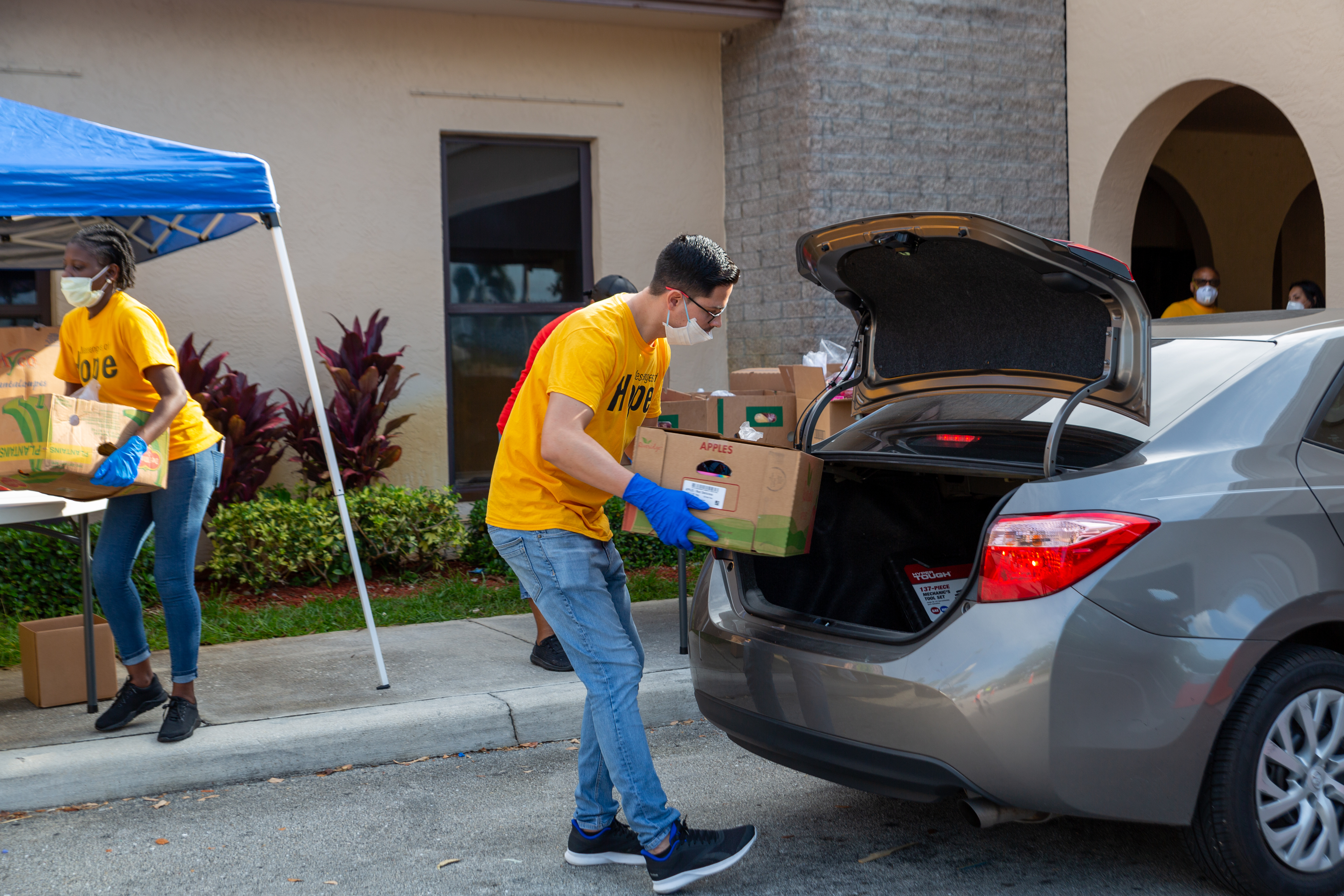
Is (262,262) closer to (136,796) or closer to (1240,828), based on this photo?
(136,796)

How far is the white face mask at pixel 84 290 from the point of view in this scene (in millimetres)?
4680

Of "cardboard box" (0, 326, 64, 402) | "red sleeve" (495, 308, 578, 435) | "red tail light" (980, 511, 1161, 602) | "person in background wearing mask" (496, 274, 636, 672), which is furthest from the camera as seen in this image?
"person in background wearing mask" (496, 274, 636, 672)

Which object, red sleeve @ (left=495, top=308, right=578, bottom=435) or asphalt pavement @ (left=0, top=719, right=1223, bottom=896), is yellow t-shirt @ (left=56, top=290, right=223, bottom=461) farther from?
asphalt pavement @ (left=0, top=719, right=1223, bottom=896)

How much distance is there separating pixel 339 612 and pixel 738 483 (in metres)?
4.20

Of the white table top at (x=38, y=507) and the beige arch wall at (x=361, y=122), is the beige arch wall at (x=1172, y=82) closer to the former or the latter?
the beige arch wall at (x=361, y=122)

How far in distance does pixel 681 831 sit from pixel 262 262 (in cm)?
617

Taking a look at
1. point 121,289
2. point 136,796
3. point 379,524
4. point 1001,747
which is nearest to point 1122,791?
point 1001,747

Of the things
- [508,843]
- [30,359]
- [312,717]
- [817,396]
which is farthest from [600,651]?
[30,359]

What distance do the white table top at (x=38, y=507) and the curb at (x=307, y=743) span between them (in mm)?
884

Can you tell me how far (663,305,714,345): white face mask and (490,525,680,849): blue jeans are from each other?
24.6 inches

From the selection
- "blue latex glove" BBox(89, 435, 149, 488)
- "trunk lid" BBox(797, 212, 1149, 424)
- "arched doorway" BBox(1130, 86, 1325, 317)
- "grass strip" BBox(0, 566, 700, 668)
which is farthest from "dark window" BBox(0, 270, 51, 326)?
"arched doorway" BBox(1130, 86, 1325, 317)

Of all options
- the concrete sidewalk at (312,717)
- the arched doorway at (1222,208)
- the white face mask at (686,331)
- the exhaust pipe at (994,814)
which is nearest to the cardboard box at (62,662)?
the concrete sidewalk at (312,717)

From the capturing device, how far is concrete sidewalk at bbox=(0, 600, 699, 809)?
178 inches

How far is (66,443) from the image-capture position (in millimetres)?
4453
